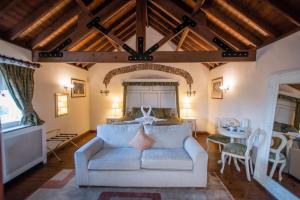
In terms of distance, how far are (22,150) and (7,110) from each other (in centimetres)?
Answer: 83

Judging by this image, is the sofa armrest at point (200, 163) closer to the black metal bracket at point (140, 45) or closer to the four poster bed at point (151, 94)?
the black metal bracket at point (140, 45)

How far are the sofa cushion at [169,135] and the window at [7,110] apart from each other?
2595mm

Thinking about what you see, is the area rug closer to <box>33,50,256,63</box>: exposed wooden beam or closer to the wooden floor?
the wooden floor

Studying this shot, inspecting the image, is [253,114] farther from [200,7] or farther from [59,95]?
[59,95]

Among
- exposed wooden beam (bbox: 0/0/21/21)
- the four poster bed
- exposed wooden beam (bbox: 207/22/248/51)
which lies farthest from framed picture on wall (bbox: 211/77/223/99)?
exposed wooden beam (bbox: 0/0/21/21)

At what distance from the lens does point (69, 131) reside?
5711 millimetres

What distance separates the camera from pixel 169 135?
361cm

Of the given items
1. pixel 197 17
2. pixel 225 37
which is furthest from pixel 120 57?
pixel 225 37

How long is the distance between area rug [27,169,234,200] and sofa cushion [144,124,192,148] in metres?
0.84

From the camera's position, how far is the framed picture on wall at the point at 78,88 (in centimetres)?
596

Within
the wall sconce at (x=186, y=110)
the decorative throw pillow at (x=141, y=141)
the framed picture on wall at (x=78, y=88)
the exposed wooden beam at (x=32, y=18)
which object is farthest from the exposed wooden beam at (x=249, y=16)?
the framed picture on wall at (x=78, y=88)

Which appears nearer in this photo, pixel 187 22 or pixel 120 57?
pixel 187 22

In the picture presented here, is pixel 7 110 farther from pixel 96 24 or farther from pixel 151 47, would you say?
pixel 151 47

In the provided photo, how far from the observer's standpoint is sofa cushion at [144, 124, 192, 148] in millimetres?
3549
